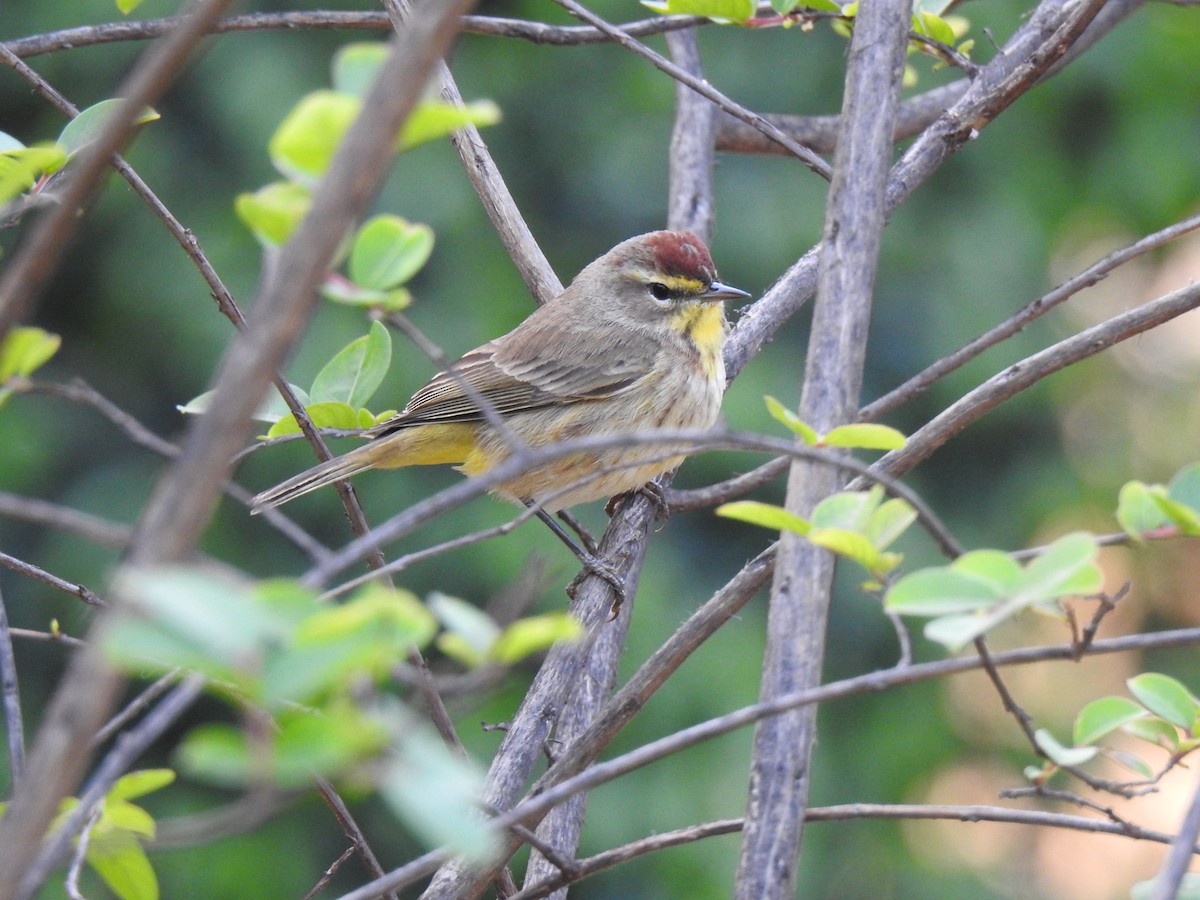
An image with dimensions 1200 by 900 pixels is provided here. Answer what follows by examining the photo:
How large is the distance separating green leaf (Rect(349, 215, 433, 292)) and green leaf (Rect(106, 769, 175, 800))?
0.65m

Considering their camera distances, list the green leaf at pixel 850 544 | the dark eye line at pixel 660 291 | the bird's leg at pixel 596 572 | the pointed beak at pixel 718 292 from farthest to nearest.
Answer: the dark eye line at pixel 660 291 → the pointed beak at pixel 718 292 → the bird's leg at pixel 596 572 → the green leaf at pixel 850 544

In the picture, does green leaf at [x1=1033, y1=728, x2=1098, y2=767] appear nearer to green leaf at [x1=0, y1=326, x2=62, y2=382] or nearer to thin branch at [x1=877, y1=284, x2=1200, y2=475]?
thin branch at [x1=877, y1=284, x2=1200, y2=475]

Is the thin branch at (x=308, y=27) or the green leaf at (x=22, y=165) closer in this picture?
the green leaf at (x=22, y=165)

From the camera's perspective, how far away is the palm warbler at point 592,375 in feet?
14.4

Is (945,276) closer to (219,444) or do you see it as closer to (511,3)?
(511,3)

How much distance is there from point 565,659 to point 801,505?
1.12 m

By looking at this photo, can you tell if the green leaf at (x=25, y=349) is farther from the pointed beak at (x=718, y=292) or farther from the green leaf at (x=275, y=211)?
the pointed beak at (x=718, y=292)

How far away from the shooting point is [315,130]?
1.11 metres

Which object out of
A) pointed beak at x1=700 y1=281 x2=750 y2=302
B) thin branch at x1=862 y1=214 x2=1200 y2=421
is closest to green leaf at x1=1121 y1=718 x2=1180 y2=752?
thin branch at x1=862 y1=214 x2=1200 y2=421

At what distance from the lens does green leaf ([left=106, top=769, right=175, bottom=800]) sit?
152cm

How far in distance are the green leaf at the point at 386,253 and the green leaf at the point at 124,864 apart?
0.84 metres

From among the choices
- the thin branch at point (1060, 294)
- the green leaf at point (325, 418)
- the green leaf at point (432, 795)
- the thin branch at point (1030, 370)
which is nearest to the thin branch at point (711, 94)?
the thin branch at point (1060, 294)

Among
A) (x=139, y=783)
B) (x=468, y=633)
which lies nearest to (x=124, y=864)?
(x=139, y=783)

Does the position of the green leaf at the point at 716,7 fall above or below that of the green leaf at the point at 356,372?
above
